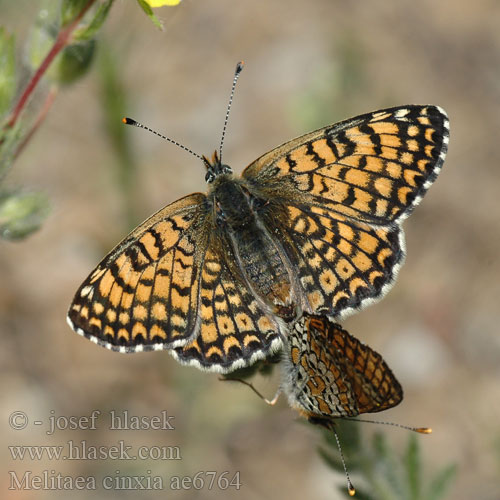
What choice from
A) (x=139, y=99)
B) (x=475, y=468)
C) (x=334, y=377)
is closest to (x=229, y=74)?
(x=139, y=99)

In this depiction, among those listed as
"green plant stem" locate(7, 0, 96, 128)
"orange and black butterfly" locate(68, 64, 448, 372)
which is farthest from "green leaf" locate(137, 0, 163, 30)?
"orange and black butterfly" locate(68, 64, 448, 372)

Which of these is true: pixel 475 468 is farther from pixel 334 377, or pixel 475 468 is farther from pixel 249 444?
pixel 334 377

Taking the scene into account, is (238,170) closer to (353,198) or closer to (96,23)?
(353,198)

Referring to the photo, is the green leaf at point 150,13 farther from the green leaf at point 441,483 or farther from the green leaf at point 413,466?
the green leaf at point 441,483

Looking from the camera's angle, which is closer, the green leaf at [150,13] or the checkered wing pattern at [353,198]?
the green leaf at [150,13]

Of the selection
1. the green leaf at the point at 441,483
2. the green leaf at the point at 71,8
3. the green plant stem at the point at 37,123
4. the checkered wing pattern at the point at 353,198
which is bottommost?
the green leaf at the point at 441,483

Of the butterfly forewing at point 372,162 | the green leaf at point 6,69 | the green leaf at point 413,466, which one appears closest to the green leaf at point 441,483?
the green leaf at point 413,466

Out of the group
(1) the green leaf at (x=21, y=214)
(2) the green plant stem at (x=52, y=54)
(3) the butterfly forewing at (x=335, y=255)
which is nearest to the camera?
(2) the green plant stem at (x=52, y=54)
